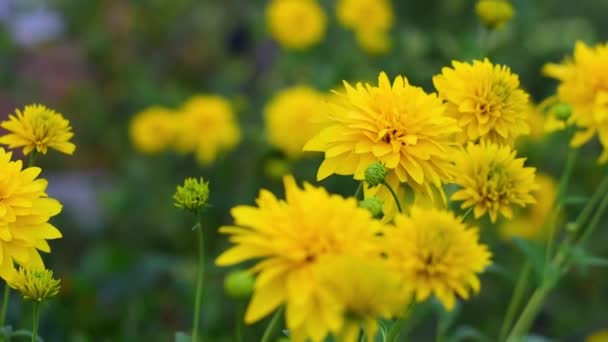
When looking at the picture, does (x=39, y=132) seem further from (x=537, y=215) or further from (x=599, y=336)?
(x=537, y=215)

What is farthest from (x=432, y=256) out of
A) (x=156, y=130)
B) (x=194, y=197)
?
(x=156, y=130)

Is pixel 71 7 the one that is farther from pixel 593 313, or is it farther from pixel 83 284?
pixel 593 313

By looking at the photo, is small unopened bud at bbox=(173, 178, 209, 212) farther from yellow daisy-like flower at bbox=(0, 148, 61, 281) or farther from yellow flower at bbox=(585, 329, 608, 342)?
yellow flower at bbox=(585, 329, 608, 342)

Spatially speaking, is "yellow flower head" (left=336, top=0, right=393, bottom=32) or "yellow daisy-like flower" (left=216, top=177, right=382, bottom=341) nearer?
"yellow daisy-like flower" (left=216, top=177, right=382, bottom=341)

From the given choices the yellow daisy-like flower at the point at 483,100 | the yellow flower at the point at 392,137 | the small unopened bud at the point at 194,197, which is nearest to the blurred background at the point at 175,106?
the yellow daisy-like flower at the point at 483,100

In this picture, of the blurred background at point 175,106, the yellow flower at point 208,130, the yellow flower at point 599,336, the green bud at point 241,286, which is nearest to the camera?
the green bud at point 241,286

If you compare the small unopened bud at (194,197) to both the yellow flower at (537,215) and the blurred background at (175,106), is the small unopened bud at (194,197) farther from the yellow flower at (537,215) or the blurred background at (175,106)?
the yellow flower at (537,215)

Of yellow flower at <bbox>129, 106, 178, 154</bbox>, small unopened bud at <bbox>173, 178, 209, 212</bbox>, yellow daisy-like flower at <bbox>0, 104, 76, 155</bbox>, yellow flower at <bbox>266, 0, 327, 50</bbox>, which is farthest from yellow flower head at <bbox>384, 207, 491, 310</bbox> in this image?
yellow flower at <bbox>266, 0, 327, 50</bbox>
